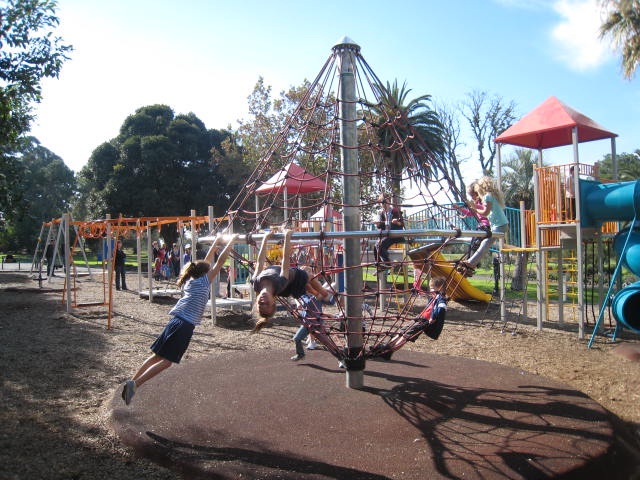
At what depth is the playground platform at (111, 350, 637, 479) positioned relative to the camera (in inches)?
140

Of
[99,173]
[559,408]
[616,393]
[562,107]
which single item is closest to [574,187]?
[562,107]

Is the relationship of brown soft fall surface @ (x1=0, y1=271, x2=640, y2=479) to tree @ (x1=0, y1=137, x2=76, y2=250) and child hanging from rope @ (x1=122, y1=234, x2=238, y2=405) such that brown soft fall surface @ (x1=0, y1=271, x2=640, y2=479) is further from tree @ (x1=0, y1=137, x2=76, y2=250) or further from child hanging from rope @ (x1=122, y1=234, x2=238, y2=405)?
tree @ (x1=0, y1=137, x2=76, y2=250)

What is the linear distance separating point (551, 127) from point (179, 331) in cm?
794

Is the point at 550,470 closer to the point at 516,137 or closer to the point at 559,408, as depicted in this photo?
the point at 559,408

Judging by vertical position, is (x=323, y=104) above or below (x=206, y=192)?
below

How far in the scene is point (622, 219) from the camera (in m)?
8.42

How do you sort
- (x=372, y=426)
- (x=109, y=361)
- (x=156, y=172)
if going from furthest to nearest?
(x=156, y=172) → (x=109, y=361) → (x=372, y=426)

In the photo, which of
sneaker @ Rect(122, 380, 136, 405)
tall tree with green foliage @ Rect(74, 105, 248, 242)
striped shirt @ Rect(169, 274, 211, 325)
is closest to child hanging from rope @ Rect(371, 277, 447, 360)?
striped shirt @ Rect(169, 274, 211, 325)

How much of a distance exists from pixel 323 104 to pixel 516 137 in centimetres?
614

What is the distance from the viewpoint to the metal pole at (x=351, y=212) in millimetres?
5281

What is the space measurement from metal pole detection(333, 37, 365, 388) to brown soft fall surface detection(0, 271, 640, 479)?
232cm

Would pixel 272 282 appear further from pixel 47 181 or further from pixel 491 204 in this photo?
pixel 47 181

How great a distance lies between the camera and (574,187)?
8828 mm

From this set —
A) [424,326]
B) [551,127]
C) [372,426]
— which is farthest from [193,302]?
[551,127]
